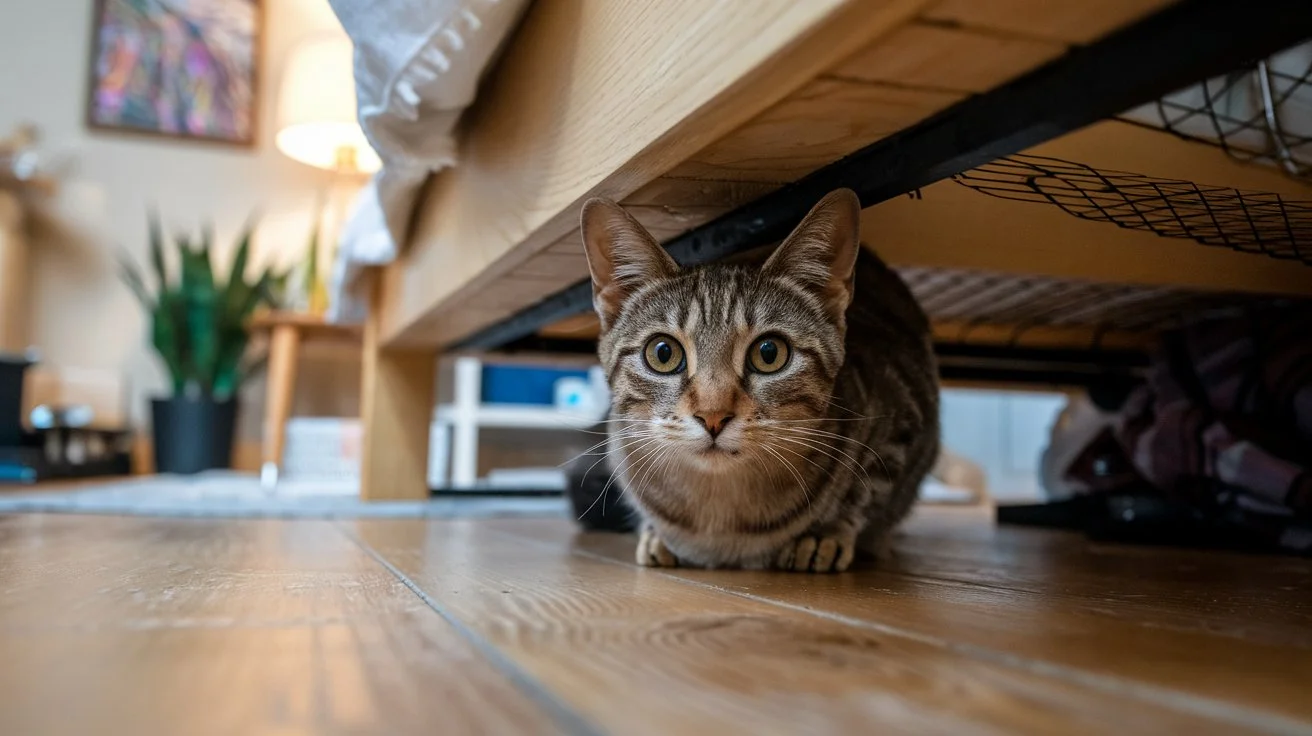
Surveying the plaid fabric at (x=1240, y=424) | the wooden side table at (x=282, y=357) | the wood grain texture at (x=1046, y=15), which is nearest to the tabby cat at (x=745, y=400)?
the wood grain texture at (x=1046, y=15)

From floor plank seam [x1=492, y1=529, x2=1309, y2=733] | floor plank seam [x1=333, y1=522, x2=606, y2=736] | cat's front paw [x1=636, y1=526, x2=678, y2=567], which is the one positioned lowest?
cat's front paw [x1=636, y1=526, x2=678, y2=567]

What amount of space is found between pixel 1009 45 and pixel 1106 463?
5.01ft

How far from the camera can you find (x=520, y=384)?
12.8 ft

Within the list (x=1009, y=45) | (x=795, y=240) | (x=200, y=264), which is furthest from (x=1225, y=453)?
(x=200, y=264)

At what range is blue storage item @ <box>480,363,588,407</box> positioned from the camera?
3.86 metres

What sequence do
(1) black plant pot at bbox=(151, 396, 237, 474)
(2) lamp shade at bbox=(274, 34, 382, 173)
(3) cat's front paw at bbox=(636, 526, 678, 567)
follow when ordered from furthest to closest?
1. (1) black plant pot at bbox=(151, 396, 237, 474)
2. (2) lamp shade at bbox=(274, 34, 382, 173)
3. (3) cat's front paw at bbox=(636, 526, 678, 567)

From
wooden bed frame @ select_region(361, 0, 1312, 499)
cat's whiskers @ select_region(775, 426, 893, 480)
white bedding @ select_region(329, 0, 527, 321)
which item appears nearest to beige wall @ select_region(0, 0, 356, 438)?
wooden bed frame @ select_region(361, 0, 1312, 499)

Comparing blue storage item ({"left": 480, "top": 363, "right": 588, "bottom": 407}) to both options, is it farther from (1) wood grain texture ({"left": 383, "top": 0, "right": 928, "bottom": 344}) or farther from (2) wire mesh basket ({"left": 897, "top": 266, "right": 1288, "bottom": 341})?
(1) wood grain texture ({"left": 383, "top": 0, "right": 928, "bottom": 344})

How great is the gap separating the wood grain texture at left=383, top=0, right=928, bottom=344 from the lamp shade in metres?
2.05

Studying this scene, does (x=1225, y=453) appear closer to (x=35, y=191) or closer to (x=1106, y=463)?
(x=1106, y=463)

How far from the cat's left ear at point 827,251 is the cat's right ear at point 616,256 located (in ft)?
0.45

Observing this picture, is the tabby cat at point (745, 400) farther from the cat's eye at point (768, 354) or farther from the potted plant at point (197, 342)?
the potted plant at point (197, 342)

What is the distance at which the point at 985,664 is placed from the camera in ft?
1.86

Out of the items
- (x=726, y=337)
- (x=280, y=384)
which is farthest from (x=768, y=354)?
(x=280, y=384)
